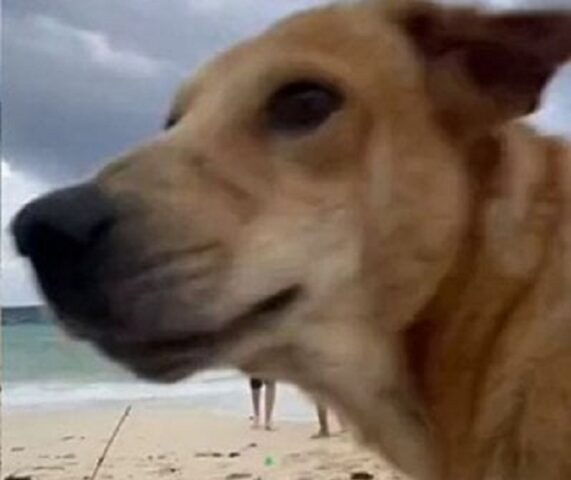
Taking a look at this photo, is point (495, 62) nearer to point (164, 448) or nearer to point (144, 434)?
point (164, 448)

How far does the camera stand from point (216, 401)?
512 cm

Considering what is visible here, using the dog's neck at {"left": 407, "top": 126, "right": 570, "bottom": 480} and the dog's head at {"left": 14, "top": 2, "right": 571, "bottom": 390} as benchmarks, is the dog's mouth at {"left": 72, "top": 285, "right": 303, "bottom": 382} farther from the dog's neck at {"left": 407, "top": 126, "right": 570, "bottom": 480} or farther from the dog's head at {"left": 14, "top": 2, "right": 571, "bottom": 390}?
the dog's neck at {"left": 407, "top": 126, "right": 570, "bottom": 480}

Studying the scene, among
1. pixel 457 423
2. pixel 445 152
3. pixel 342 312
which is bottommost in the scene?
pixel 457 423

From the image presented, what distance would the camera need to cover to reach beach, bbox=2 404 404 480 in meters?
4.08

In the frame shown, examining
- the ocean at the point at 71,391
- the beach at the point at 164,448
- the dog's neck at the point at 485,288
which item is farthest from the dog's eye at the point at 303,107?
the ocean at the point at 71,391

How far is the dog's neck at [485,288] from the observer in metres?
1.15

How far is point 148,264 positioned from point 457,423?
30 centimetres

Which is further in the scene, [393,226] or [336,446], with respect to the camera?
[336,446]

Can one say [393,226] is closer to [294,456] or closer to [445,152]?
[445,152]

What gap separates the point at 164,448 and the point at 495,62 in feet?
12.5

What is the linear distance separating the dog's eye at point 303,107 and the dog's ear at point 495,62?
97mm

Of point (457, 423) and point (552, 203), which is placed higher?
point (552, 203)

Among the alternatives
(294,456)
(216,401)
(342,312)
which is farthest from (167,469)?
(342,312)

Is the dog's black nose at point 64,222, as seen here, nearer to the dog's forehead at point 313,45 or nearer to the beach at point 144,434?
the dog's forehead at point 313,45
